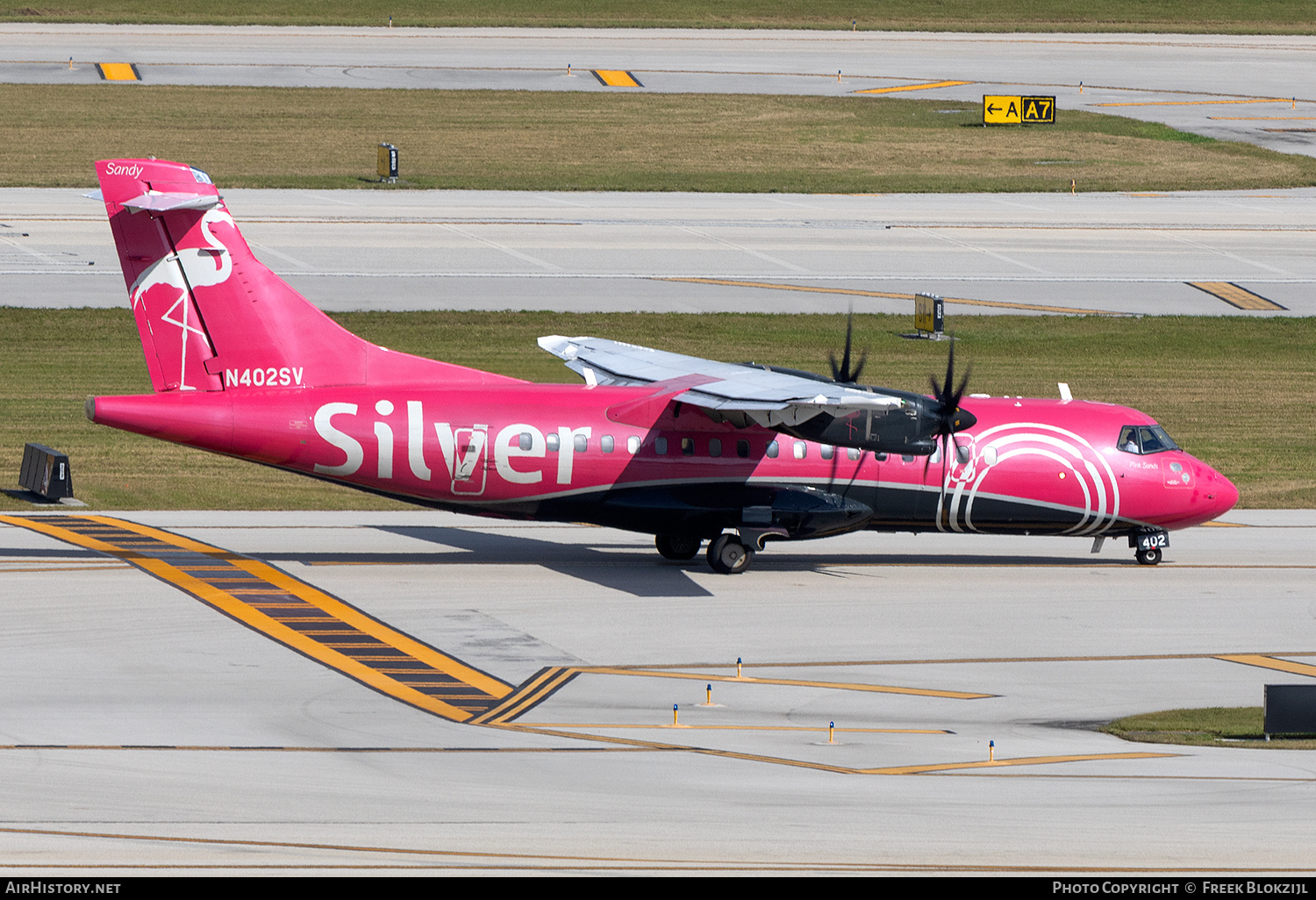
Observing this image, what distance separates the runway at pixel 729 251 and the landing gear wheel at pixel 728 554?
72.2 feet

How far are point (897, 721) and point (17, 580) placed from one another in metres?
15.3

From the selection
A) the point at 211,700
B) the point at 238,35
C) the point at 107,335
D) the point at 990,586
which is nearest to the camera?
the point at 211,700

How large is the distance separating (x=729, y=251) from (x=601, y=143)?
19.7 m

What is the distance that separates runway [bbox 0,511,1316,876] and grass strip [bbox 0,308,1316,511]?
4179 mm

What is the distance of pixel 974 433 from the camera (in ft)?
101

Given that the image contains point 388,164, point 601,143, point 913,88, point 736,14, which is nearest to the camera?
point 388,164

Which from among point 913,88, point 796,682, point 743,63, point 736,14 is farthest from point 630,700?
point 736,14

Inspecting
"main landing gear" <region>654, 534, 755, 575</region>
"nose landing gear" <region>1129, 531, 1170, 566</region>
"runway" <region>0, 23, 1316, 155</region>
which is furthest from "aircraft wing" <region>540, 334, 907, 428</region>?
"runway" <region>0, 23, 1316, 155</region>

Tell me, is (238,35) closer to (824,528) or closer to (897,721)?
(824,528)

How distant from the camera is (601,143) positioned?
77.9 metres

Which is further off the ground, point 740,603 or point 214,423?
point 214,423

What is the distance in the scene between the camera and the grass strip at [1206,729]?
69.4 feet

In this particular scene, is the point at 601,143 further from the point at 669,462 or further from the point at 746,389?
the point at 746,389

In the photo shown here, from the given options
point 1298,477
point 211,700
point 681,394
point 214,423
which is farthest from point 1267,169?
point 211,700
